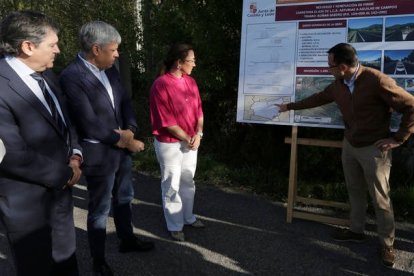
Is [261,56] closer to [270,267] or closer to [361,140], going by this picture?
[361,140]

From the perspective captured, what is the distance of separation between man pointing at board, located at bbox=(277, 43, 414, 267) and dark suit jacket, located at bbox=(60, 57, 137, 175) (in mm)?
1942

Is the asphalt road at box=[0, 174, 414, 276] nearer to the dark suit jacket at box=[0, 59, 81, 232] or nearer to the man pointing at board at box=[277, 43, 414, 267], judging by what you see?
the man pointing at board at box=[277, 43, 414, 267]

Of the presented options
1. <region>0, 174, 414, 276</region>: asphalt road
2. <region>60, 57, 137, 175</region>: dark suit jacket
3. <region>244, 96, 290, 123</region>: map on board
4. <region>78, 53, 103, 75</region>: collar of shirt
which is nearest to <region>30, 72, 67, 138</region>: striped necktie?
<region>60, 57, 137, 175</region>: dark suit jacket

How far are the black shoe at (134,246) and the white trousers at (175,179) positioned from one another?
1.17 ft

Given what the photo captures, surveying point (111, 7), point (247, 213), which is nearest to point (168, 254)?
point (247, 213)

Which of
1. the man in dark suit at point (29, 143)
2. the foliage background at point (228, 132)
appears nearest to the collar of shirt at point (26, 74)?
the man in dark suit at point (29, 143)

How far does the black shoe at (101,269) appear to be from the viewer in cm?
313

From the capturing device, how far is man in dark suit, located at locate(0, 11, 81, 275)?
2.00m

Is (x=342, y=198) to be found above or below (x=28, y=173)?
below

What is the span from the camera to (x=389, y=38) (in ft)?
11.8

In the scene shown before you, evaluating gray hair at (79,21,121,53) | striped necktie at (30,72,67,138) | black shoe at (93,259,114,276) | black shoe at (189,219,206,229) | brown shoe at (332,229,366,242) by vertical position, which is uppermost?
gray hair at (79,21,121,53)

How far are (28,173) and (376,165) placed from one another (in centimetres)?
271

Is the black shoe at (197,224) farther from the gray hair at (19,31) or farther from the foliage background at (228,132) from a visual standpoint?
the gray hair at (19,31)

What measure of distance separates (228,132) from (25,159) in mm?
4697
